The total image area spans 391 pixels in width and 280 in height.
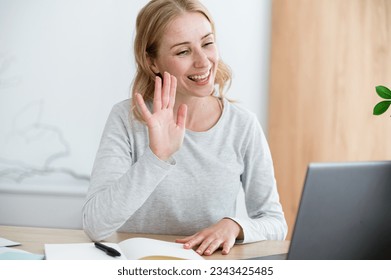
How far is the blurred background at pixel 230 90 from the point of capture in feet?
8.52

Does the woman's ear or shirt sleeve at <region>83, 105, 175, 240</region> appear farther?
the woman's ear

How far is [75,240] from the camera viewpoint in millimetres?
1378

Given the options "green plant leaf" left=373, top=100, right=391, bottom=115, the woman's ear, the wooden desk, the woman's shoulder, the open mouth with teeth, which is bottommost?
the wooden desk

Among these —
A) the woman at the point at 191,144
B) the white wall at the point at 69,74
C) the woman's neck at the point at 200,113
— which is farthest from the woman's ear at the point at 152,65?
the white wall at the point at 69,74

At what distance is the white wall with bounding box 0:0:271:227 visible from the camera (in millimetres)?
2662

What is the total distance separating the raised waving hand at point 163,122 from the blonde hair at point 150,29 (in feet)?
0.73

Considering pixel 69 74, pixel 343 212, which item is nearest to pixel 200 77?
pixel 343 212

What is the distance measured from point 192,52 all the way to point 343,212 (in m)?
0.87

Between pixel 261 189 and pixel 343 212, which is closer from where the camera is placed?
pixel 343 212

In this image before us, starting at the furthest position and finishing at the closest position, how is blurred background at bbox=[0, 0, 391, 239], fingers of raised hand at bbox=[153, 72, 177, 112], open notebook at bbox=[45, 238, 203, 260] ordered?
blurred background at bbox=[0, 0, 391, 239] → fingers of raised hand at bbox=[153, 72, 177, 112] → open notebook at bbox=[45, 238, 203, 260]

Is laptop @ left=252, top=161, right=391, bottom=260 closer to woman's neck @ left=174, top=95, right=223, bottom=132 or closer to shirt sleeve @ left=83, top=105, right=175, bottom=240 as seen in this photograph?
shirt sleeve @ left=83, top=105, right=175, bottom=240

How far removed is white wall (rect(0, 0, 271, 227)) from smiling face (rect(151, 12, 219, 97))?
100cm

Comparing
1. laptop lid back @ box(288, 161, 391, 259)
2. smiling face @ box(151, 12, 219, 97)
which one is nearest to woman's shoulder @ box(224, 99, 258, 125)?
smiling face @ box(151, 12, 219, 97)

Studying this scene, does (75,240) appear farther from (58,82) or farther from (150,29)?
(58,82)
